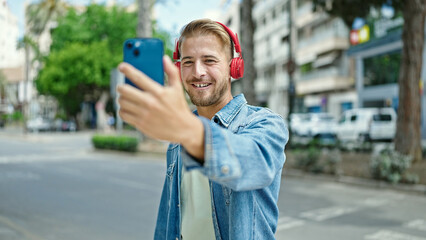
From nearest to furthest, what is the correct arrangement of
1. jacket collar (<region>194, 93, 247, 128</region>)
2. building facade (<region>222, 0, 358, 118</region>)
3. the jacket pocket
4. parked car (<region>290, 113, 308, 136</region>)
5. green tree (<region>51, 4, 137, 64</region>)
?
the jacket pocket → jacket collar (<region>194, 93, 247, 128</region>) → parked car (<region>290, 113, 308, 136</region>) → building facade (<region>222, 0, 358, 118</region>) → green tree (<region>51, 4, 137, 64</region>)

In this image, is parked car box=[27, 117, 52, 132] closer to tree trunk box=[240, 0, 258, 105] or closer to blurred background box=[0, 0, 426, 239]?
blurred background box=[0, 0, 426, 239]

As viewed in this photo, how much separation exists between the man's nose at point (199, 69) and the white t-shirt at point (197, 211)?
0.33 metres

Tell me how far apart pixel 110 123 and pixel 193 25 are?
39.7m

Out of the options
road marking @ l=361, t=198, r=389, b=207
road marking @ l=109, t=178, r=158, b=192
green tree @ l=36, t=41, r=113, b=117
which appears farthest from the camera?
green tree @ l=36, t=41, r=113, b=117

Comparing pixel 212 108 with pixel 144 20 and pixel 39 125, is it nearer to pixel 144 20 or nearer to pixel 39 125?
pixel 144 20

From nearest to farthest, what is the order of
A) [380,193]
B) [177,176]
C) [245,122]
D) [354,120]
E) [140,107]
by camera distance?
[140,107] < [245,122] < [177,176] < [380,193] < [354,120]

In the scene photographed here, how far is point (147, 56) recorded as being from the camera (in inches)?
41.2

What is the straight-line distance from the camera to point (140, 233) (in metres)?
5.64

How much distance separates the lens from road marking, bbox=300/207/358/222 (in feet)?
22.0

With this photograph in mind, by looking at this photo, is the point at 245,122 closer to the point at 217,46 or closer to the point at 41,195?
the point at 217,46

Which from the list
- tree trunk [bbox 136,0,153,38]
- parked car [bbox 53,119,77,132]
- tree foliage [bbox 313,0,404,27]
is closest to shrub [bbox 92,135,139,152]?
tree trunk [bbox 136,0,153,38]

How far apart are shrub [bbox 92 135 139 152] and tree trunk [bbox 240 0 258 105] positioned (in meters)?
6.23

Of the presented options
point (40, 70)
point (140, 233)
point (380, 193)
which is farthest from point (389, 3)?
point (40, 70)

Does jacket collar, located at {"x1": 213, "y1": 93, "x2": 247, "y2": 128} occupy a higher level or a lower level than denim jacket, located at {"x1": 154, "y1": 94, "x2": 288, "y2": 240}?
higher
